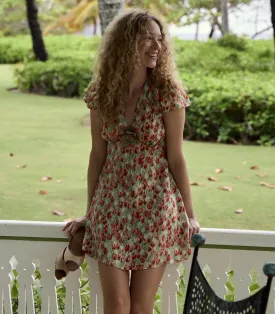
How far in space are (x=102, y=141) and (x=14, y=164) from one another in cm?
496

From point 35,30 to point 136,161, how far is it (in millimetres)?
11488

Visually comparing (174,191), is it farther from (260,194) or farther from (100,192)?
(260,194)

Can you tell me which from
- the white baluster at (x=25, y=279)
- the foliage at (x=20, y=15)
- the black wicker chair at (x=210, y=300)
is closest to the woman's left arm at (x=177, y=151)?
the black wicker chair at (x=210, y=300)

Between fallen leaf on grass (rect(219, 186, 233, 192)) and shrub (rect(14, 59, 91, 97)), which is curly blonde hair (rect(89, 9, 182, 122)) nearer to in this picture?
fallen leaf on grass (rect(219, 186, 233, 192))

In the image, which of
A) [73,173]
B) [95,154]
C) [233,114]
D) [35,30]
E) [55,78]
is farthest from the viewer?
[35,30]

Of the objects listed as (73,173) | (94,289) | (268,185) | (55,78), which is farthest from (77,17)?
(94,289)

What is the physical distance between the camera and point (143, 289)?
90.9 inches

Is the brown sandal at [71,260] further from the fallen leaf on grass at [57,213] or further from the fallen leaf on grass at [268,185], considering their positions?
the fallen leaf on grass at [268,185]

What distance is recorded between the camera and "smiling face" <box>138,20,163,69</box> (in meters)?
2.27

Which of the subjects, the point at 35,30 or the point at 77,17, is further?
the point at 77,17

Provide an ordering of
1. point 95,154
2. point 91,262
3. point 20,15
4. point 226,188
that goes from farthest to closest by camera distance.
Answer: point 20,15 < point 226,188 < point 91,262 < point 95,154

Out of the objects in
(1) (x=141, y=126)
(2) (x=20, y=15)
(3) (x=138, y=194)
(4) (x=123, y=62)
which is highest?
(4) (x=123, y=62)

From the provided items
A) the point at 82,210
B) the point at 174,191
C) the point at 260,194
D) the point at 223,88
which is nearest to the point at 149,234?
the point at 174,191

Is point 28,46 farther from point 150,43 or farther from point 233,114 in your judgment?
point 150,43
